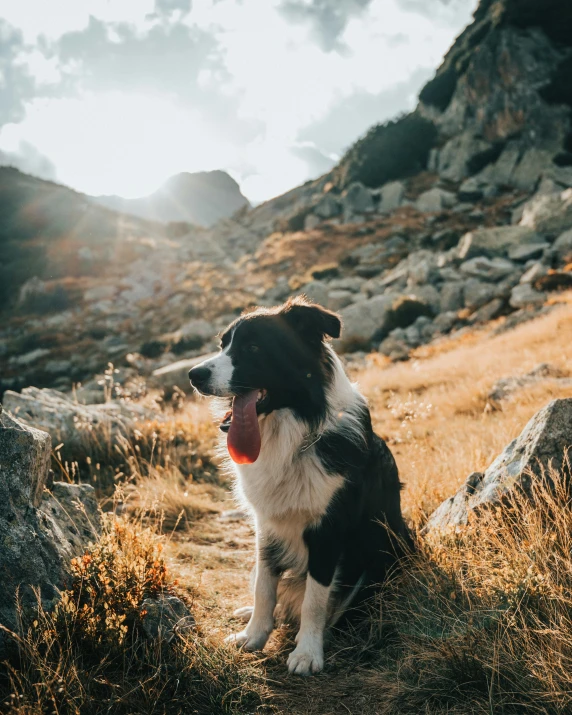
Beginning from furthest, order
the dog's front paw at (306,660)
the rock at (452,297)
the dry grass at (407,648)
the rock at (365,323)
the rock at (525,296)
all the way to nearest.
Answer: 1. the rock at (452,297)
2. the rock at (365,323)
3. the rock at (525,296)
4. the dog's front paw at (306,660)
5. the dry grass at (407,648)

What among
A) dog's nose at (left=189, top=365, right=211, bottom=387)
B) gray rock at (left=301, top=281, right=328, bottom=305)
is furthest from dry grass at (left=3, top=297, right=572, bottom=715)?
gray rock at (left=301, top=281, right=328, bottom=305)

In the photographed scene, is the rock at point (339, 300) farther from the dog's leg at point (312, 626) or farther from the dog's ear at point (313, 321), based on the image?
the dog's leg at point (312, 626)

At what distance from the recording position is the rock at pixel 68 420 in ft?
19.7

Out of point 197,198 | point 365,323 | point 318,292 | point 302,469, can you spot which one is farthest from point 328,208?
point 197,198

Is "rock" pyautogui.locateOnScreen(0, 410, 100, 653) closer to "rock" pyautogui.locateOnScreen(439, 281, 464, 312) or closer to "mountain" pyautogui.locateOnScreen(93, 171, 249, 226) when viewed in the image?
"rock" pyautogui.locateOnScreen(439, 281, 464, 312)

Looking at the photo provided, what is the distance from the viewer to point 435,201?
35.0 m

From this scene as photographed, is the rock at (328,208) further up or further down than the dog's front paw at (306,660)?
further up

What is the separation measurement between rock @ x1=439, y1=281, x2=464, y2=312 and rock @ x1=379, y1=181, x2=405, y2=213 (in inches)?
829

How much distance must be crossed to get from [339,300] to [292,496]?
737 inches

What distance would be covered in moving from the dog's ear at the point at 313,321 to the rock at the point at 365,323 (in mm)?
14010

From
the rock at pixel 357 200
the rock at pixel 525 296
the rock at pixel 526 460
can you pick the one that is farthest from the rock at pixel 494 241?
the rock at pixel 526 460

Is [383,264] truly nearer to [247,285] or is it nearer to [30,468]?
[247,285]

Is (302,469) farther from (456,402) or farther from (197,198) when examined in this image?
(197,198)

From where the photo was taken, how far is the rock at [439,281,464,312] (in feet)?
60.1
